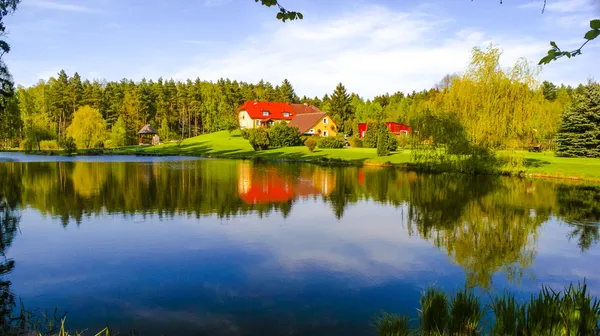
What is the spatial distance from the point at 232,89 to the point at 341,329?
97196 millimetres

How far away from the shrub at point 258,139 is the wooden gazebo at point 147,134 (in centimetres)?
3141

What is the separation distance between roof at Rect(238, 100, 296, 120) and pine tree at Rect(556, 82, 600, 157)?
54143mm

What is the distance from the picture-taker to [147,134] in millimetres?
86688

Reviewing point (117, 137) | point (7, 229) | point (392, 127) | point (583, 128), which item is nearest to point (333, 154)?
point (583, 128)

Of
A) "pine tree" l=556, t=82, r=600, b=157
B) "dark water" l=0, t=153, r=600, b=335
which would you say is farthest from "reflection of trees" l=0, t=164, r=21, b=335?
"pine tree" l=556, t=82, r=600, b=157

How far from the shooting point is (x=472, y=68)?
33.3 meters

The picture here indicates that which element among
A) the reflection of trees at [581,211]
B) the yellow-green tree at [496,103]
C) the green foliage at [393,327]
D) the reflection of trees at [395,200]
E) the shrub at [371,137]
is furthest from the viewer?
the shrub at [371,137]

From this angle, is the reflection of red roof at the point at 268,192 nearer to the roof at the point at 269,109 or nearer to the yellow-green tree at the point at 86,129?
the yellow-green tree at the point at 86,129

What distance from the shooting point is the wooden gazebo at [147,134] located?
83.4 metres

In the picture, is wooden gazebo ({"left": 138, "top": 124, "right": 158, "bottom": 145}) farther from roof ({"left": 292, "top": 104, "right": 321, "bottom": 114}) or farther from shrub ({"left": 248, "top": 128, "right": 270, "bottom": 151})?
shrub ({"left": 248, "top": 128, "right": 270, "bottom": 151})

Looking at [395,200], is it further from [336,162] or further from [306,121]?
[306,121]

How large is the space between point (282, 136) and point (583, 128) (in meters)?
39.5

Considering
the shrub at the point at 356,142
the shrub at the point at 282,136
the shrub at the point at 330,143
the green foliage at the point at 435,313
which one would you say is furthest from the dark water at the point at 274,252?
the shrub at the point at 282,136

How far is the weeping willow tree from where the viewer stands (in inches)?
1256
